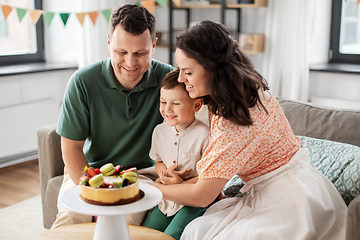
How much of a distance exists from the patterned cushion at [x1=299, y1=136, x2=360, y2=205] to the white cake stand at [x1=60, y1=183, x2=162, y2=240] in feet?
2.53

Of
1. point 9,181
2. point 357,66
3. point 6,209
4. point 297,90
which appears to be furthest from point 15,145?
point 357,66

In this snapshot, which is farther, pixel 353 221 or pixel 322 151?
pixel 322 151

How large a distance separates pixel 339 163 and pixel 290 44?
6.59 ft

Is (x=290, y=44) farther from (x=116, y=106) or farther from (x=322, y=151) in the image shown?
(x=116, y=106)

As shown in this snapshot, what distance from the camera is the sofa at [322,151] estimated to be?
5.24 ft

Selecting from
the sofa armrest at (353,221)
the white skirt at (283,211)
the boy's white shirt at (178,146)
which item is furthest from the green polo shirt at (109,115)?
the sofa armrest at (353,221)

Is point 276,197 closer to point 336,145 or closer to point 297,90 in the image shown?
point 336,145

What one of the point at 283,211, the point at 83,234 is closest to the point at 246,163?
the point at 283,211

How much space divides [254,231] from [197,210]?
292 millimetres

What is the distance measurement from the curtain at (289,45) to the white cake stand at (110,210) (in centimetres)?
251

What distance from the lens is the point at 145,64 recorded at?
6.04 ft

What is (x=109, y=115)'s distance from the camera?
1887 millimetres

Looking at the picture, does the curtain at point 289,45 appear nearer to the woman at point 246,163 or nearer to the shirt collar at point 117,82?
the shirt collar at point 117,82

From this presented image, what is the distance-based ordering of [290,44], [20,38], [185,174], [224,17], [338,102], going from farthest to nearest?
[20,38]
[224,17]
[290,44]
[338,102]
[185,174]
